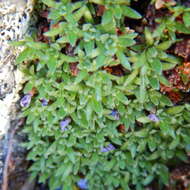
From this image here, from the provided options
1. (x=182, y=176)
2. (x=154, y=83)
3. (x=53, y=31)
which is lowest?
(x=182, y=176)

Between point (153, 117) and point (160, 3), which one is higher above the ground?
point (160, 3)

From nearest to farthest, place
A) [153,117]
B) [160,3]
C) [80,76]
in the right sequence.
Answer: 1. [160,3]
2. [80,76]
3. [153,117]

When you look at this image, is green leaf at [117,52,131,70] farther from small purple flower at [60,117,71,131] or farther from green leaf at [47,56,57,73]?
small purple flower at [60,117,71,131]

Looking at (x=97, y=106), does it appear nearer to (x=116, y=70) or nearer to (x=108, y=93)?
(x=108, y=93)

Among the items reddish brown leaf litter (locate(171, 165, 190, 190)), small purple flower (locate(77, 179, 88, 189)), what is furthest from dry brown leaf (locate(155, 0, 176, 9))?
small purple flower (locate(77, 179, 88, 189))

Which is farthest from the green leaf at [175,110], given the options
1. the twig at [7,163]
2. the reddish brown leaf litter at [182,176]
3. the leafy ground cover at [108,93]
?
the twig at [7,163]

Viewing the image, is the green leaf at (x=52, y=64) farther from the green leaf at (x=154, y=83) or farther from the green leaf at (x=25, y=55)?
the green leaf at (x=154, y=83)

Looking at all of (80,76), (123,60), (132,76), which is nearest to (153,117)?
(132,76)

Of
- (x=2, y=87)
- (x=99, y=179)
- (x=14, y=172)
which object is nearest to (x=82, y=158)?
(x=99, y=179)
